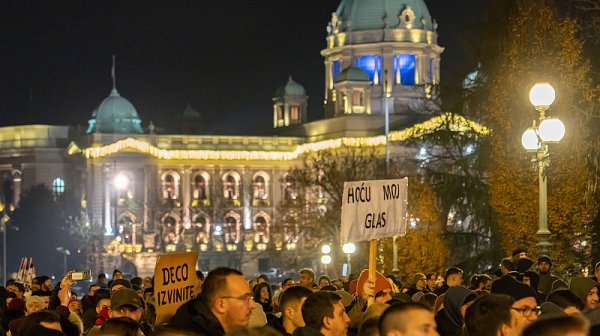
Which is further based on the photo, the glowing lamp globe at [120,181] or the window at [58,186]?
the window at [58,186]

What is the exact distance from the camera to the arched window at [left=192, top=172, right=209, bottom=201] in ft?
456

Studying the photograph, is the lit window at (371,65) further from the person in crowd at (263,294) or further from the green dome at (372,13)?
the person in crowd at (263,294)

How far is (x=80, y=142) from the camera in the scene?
139125 millimetres

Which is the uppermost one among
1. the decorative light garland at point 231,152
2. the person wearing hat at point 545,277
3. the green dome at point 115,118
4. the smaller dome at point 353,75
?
the smaller dome at point 353,75

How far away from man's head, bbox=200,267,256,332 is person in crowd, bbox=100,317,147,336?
1559 mm

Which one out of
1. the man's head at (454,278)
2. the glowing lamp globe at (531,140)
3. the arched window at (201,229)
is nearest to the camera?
the man's head at (454,278)

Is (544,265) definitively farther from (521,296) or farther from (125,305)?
(521,296)

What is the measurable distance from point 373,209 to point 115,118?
121m

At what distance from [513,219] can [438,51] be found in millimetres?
102033

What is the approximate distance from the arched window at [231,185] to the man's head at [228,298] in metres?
129

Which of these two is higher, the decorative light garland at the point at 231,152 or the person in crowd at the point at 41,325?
the decorative light garland at the point at 231,152

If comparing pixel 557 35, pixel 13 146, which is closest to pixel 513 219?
pixel 557 35

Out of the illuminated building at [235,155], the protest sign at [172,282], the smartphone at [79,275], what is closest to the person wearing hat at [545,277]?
the smartphone at [79,275]

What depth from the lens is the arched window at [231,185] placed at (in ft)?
460
